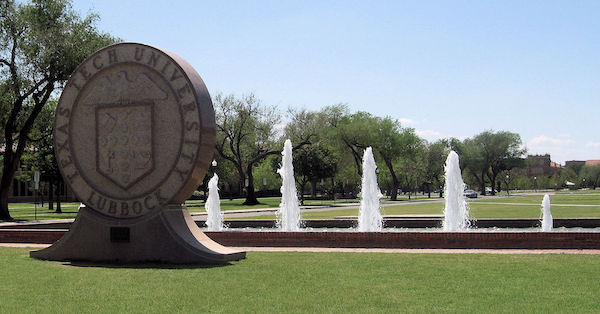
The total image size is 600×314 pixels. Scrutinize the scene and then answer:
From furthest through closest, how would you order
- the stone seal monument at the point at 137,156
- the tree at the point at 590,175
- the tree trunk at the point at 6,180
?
the tree at the point at 590,175 < the tree trunk at the point at 6,180 < the stone seal monument at the point at 137,156

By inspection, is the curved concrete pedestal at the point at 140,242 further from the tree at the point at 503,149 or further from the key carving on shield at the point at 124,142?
the tree at the point at 503,149

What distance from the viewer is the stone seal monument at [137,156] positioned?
39.5ft

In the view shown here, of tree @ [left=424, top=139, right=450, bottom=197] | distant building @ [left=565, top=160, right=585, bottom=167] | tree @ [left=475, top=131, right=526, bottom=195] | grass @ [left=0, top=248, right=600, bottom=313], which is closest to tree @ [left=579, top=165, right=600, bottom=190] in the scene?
distant building @ [left=565, top=160, right=585, bottom=167]

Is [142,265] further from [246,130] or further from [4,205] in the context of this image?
[246,130]

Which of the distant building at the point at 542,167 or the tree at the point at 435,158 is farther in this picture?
the distant building at the point at 542,167

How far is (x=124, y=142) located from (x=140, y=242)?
195 centimetres

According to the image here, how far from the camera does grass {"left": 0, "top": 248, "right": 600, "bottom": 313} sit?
7.55m

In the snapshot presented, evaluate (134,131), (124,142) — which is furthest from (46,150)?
(134,131)

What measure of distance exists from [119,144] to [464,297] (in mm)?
7420

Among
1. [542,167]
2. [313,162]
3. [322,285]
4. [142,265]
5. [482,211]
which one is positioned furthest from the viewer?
[542,167]

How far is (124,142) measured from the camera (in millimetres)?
12609

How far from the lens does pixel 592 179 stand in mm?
159000

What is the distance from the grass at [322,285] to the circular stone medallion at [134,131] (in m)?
1.61

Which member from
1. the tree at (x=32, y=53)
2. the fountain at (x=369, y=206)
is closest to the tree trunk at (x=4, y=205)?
the tree at (x=32, y=53)
